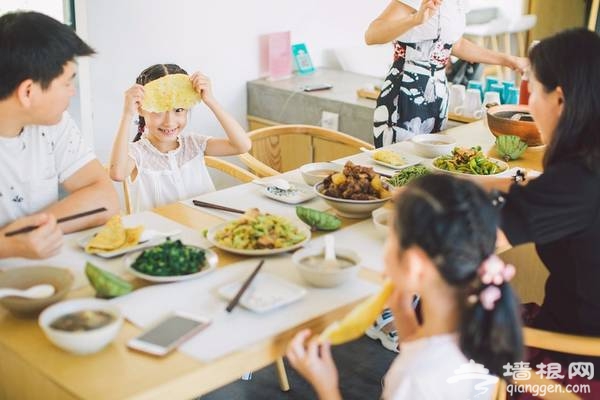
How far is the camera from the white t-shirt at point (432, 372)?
1367 mm

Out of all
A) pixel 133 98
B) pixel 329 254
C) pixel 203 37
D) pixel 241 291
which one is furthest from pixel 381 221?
pixel 203 37

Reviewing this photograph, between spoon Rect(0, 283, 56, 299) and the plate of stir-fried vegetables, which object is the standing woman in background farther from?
spoon Rect(0, 283, 56, 299)

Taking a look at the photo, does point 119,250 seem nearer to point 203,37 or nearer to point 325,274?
point 325,274

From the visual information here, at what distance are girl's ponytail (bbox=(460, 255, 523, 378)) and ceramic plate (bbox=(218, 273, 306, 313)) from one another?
40 cm

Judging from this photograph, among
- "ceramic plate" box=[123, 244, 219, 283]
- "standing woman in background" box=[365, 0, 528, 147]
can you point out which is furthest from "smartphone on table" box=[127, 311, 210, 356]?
"standing woman in background" box=[365, 0, 528, 147]

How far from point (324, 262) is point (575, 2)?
Answer: 4626mm

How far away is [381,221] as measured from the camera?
6.50 ft

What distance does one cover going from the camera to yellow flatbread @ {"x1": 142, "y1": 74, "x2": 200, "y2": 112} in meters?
2.30

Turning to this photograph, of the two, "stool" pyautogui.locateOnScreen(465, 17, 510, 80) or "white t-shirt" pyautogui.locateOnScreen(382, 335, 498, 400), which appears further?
"stool" pyautogui.locateOnScreen(465, 17, 510, 80)

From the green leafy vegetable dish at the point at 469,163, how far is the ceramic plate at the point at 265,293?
91 centimetres

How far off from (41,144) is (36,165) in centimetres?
6

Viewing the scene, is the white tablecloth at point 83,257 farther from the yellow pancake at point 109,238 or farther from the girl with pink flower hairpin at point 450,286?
the girl with pink flower hairpin at point 450,286

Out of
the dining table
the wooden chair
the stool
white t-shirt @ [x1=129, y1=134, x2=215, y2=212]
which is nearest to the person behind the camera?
the dining table

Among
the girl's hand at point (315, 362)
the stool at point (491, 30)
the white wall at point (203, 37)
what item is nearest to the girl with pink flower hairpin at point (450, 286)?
the girl's hand at point (315, 362)
